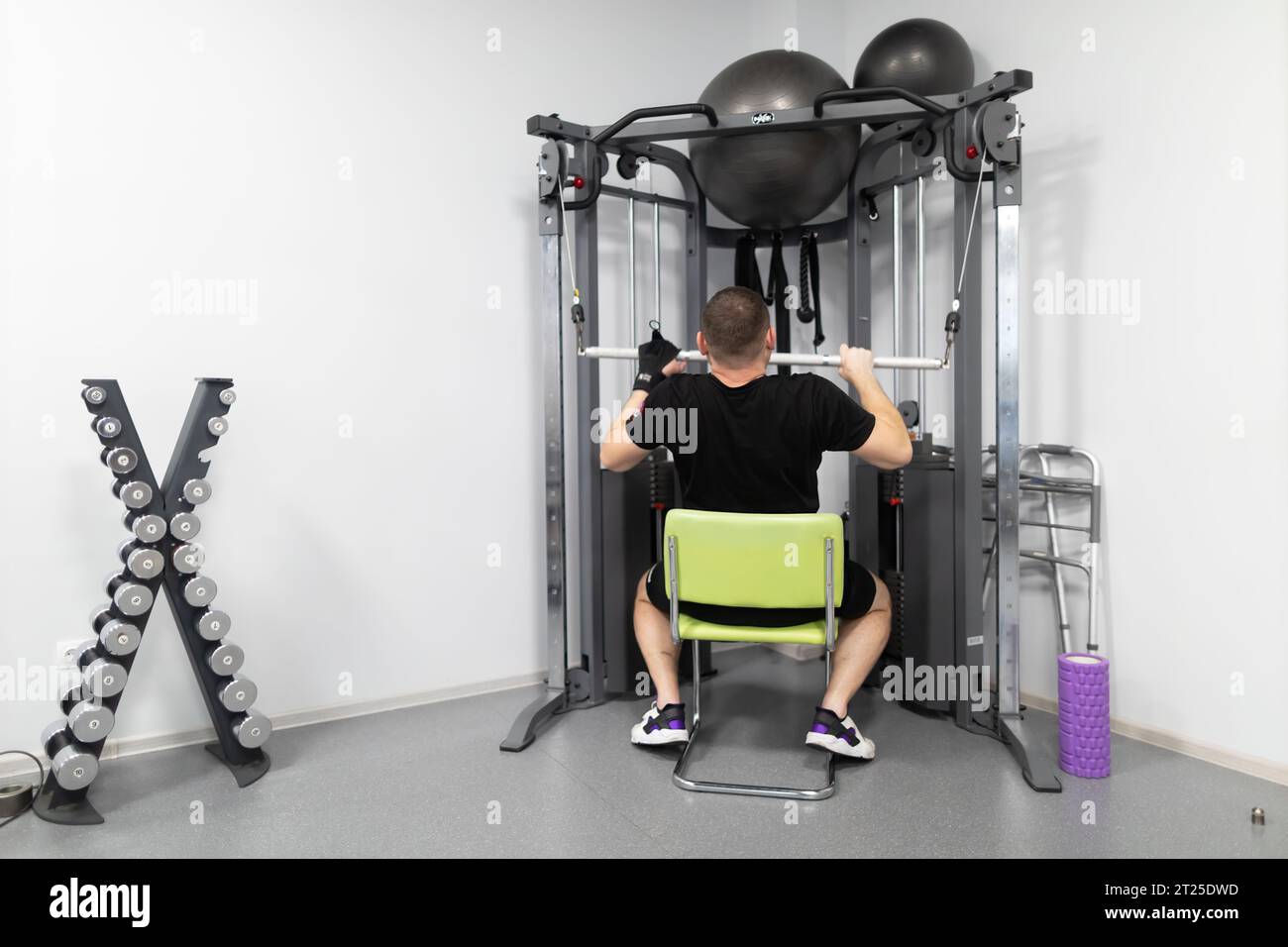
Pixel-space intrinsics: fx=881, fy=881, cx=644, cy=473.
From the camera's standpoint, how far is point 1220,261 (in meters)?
2.44

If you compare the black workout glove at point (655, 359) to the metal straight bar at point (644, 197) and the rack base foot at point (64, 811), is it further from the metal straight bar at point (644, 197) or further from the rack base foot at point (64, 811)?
the rack base foot at point (64, 811)

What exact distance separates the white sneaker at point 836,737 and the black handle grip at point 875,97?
68.9 inches

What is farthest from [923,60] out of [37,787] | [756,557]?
[37,787]

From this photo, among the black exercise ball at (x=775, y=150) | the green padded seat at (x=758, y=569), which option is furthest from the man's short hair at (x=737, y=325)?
the black exercise ball at (x=775, y=150)

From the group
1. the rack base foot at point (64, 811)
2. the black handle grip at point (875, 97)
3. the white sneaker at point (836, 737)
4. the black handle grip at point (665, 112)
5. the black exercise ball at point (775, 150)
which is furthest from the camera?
the black exercise ball at point (775, 150)

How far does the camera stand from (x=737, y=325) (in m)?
2.38

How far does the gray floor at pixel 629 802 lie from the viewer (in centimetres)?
202

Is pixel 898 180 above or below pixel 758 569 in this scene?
above

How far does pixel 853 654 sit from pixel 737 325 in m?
0.98

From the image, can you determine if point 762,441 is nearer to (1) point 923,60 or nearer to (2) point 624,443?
(2) point 624,443

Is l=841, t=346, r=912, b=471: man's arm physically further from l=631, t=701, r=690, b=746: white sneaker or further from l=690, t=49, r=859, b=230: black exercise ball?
l=631, t=701, r=690, b=746: white sneaker

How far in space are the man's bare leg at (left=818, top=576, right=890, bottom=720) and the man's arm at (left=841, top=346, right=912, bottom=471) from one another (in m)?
0.43

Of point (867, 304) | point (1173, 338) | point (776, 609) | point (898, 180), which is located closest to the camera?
point (776, 609)
